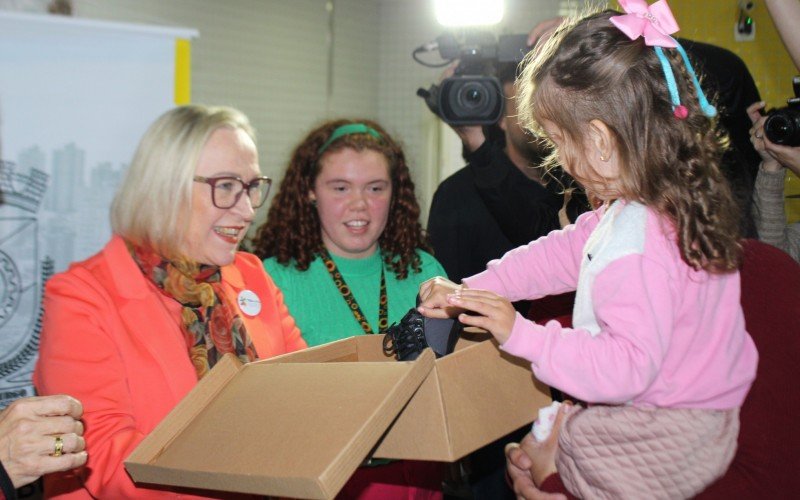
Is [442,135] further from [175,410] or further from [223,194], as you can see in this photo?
[175,410]

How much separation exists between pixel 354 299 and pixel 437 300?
838 mm

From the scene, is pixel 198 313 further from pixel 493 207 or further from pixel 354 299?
pixel 493 207

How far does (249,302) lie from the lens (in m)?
2.05

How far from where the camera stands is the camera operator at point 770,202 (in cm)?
214

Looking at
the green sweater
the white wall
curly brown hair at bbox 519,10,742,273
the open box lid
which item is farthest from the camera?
the white wall

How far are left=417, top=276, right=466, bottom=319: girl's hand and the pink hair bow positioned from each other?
0.57m

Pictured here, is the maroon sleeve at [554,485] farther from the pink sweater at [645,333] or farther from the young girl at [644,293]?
the pink sweater at [645,333]

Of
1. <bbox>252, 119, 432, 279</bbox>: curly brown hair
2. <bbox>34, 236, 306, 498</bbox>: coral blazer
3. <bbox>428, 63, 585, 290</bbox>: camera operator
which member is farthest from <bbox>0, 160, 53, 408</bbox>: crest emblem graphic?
<bbox>428, 63, 585, 290</bbox>: camera operator

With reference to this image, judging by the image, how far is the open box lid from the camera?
3.76ft

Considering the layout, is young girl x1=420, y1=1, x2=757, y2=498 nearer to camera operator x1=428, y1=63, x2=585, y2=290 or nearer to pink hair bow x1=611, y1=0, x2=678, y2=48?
pink hair bow x1=611, y1=0, x2=678, y2=48

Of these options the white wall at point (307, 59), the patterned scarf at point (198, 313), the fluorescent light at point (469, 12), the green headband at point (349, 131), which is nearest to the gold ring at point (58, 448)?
the patterned scarf at point (198, 313)

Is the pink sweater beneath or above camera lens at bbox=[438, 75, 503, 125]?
beneath

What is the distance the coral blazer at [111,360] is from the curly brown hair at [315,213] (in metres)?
0.64

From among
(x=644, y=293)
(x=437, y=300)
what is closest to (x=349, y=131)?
(x=437, y=300)
